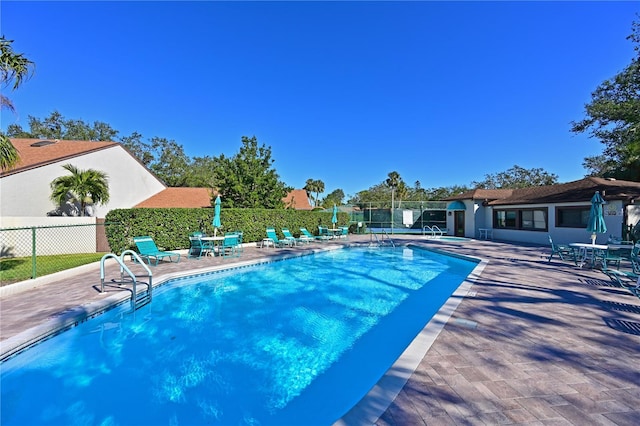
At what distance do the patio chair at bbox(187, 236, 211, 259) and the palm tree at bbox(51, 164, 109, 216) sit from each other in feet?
24.8

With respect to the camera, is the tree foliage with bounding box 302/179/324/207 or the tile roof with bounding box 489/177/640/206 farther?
the tree foliage with bounding box 302/179/324/207

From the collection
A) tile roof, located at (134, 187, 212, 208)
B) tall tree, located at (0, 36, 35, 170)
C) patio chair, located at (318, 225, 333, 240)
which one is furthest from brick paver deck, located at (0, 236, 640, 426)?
tile roof, located at (134, 187, 212, 208)

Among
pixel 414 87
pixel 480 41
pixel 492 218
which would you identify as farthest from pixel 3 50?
pixel 492 218

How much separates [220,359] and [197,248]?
9.66 m

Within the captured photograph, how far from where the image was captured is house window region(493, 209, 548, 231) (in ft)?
60.8

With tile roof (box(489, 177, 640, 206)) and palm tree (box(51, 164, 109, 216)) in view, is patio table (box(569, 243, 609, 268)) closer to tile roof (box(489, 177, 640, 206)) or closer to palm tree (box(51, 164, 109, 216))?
tile roof (box(489, 177, 640, 206))

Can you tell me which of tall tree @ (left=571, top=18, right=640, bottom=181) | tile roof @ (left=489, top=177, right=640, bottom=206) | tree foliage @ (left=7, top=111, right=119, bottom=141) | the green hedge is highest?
tree foliage @ (left=7, top=111, right=119, bottom=141)

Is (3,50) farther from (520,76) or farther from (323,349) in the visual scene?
(520,76)

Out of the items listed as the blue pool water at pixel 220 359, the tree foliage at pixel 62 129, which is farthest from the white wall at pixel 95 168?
the tree foliage at pixel 62 129

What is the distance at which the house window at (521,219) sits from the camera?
18.5 metres

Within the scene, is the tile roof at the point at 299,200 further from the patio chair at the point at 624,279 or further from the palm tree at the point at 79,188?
the patio chair at the point at 624,279

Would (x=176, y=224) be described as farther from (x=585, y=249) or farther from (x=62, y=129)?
(x=62, y=129)

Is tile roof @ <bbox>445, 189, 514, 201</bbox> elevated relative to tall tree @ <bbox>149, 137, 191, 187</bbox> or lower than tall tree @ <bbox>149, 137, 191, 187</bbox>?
lower

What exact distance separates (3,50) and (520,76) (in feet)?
69.5
